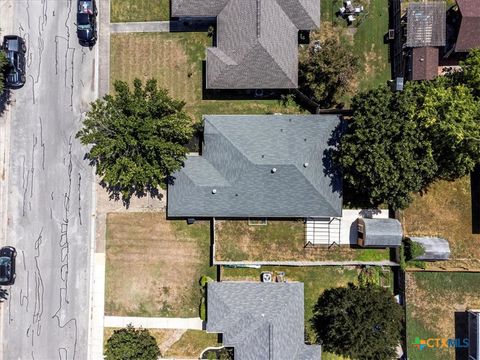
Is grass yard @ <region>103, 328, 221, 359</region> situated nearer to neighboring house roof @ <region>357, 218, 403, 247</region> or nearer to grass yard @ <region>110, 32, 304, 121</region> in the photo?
neighboring house roof @ <region>357, 218, 403, 247</region>

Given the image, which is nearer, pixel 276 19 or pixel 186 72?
pixel 276 19

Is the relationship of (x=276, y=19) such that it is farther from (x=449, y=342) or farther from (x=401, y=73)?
(x=449, y=342)

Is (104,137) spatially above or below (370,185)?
above

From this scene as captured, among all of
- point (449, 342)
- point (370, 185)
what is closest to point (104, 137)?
point (370, 185)

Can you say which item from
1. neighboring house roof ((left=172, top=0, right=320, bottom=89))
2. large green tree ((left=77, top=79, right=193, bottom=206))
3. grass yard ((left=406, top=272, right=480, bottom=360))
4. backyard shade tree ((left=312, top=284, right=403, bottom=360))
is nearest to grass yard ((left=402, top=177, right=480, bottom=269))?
grass yard ((left=406, top=272, right=480, bottom=360))

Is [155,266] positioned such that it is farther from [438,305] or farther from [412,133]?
[438,305]

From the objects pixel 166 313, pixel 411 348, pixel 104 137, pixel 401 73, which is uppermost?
pixel 401 73

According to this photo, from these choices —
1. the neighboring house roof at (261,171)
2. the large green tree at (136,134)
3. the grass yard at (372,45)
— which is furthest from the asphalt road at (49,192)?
the grass yard at (372,45)

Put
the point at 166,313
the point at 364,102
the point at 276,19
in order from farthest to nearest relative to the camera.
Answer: the point at 166,313 < the point at 276,19 < the point at 364,102
